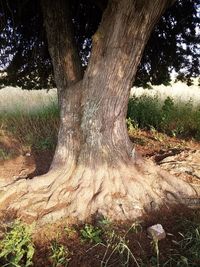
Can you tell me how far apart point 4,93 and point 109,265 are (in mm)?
8417

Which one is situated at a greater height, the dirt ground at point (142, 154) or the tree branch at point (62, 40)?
the tree branch at point (62, 40)

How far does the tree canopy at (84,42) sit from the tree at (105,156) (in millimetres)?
1877

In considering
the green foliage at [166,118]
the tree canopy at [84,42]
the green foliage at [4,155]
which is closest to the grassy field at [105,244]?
the green foliage at [4,155]

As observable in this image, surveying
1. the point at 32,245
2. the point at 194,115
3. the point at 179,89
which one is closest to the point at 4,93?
the point at 179,89

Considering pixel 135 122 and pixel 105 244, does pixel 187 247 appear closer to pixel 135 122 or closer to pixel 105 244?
pixel 105 244

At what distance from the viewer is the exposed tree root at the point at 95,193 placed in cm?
383

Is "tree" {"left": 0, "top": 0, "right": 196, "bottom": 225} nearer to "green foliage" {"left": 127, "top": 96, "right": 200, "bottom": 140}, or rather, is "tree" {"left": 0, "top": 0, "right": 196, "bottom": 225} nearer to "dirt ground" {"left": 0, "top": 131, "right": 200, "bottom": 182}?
"dirt ground" {"left": 0, "top": 131, "right": 200, "bottom": 182}

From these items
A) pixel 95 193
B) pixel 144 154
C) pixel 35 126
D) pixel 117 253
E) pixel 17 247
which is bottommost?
pixel 117 253

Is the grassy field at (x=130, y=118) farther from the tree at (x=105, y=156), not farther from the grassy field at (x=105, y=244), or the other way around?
the grassy field at (x=105, y=244)

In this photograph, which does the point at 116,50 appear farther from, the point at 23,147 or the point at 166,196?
the point at 23,147

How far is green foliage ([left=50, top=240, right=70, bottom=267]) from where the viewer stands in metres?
3.11

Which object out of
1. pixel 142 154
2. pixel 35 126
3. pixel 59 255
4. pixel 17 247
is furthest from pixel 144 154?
pixel 35 126

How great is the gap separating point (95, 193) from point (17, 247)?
3.64 feet

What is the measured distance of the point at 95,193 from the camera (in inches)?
157
